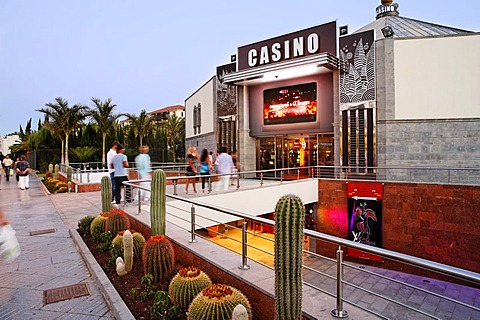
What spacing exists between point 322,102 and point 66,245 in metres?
13.8

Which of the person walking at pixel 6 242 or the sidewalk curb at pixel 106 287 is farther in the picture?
the sidewalk curb at pixel 106 287

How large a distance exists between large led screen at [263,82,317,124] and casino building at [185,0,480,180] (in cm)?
5

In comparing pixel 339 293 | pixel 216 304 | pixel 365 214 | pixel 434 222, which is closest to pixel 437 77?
pixel 434 222

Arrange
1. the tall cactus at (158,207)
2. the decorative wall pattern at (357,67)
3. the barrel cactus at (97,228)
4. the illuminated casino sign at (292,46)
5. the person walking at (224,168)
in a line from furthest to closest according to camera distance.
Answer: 1. the illuminated casino sign at (292,46)
2. the decorative wall pattern at (357,67)
3. the person walking at (224,168)
4. the barrel cactus at (97,228)
5. the tall cactus at (158,207)

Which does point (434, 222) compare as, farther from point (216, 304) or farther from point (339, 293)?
point (216, 304)

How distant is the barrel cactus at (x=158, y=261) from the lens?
501cm

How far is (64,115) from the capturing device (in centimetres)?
3117

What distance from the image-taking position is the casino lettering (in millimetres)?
16870

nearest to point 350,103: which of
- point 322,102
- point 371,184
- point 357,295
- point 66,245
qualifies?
point 322,102

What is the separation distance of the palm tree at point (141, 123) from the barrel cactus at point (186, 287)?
111 ft

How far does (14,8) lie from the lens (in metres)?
28.5

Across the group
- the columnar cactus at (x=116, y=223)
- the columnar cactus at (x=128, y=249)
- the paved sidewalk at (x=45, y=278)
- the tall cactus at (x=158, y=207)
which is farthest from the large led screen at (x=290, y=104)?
the columnar cactus at (x=128, y=249)

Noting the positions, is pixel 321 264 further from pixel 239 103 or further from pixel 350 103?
pixel 239 103

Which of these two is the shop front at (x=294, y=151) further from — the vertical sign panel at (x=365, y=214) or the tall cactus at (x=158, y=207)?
the tall cactus at (x=158, y=207)
